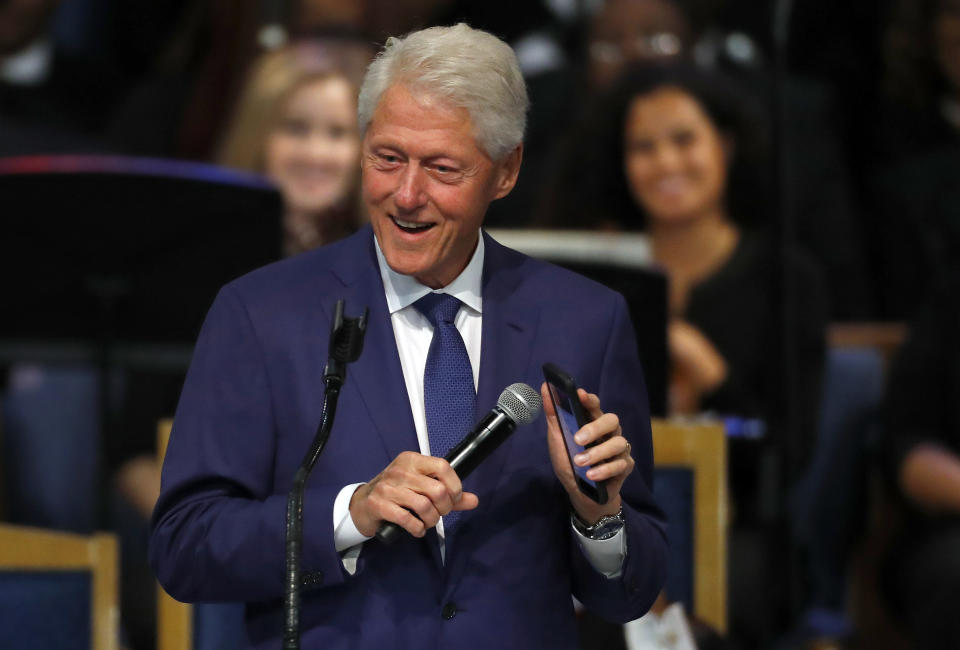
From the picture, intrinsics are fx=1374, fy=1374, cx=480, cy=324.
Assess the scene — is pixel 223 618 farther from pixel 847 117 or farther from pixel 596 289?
pixel 847 117

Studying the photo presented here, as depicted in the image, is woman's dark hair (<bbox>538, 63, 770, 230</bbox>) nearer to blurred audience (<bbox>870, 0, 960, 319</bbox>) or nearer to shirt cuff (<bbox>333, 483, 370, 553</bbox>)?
blurred audience (<bbox>870, 0, 960, 319</bbox>)

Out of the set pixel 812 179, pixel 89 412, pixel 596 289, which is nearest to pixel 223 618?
pixel 596 289

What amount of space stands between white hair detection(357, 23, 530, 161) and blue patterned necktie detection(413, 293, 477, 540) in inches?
7.0

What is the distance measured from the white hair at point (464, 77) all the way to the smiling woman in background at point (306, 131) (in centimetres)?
160

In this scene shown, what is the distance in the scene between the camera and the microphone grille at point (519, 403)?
1312 mm

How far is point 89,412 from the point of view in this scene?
3.23 meters

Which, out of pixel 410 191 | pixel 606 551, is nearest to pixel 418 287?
pixel 410 191

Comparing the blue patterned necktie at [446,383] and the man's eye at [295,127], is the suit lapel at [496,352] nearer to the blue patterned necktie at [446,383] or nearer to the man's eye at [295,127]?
the blue patterned necktie at [446,383]

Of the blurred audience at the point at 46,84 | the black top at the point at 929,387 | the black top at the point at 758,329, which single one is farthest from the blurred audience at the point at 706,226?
the blurred audience at the point at 46,84

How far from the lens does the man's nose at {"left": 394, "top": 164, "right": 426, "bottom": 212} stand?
1400mm

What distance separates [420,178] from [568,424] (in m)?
0.30

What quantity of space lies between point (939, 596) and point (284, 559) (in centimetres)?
207

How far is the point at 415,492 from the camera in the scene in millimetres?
1248

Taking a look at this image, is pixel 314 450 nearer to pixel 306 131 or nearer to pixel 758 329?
pixel 306 131
